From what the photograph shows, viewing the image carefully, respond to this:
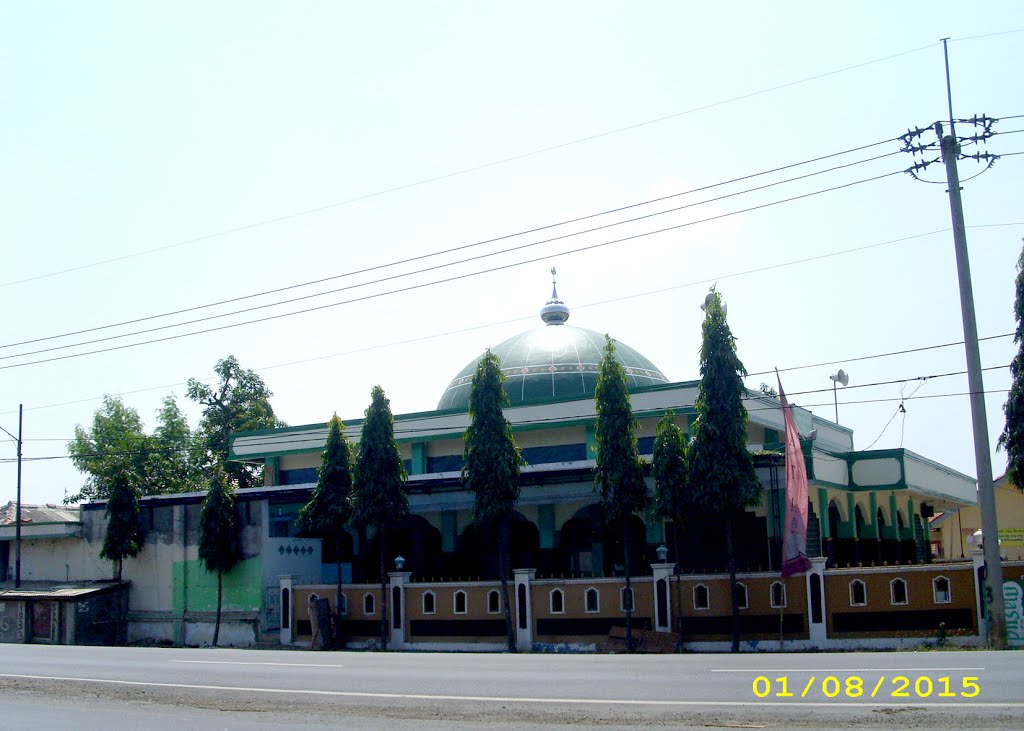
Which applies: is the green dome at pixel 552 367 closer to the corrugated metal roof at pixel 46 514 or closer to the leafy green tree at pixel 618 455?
the leafy green tree at pixel 618 455

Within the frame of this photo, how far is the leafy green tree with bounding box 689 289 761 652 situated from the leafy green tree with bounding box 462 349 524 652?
4.96 meters

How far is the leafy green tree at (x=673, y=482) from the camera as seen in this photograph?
24047mm

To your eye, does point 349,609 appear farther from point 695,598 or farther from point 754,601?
point 754,601

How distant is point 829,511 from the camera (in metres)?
31.5

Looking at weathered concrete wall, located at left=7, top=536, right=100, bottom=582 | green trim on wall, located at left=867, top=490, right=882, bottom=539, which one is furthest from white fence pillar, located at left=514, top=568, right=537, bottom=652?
weathered concrete wall, located at left=7, top=536, right=100, bottom=582

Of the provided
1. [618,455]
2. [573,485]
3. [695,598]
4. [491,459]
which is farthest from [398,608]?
[695,598]

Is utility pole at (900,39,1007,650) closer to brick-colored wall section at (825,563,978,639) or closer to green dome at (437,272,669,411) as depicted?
brick-colored wall section at (825,563,978,639)

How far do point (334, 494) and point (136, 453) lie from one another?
1353 inches

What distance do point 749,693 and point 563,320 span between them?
30.1 meters

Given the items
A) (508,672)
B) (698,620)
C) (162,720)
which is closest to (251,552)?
(698,620)

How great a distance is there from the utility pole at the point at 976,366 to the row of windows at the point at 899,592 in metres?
0.96

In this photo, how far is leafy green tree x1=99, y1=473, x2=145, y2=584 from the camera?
3366cm

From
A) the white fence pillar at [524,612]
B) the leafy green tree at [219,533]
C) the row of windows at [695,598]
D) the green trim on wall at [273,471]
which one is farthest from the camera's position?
the green trim on wall at [273,471]

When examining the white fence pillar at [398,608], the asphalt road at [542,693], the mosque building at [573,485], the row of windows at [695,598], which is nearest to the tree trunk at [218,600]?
the mosque building at [573,485]
